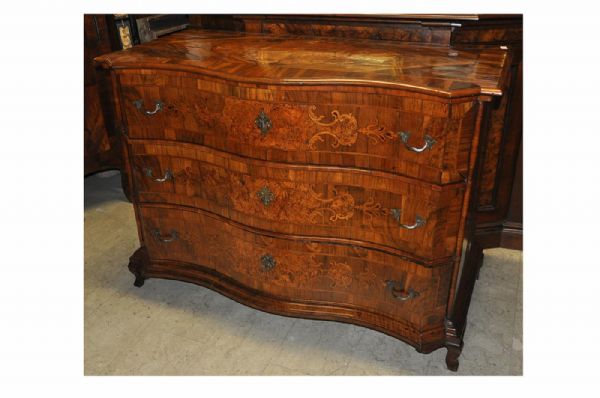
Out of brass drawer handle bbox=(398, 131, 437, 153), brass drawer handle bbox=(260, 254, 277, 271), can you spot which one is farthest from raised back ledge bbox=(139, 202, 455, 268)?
brass drawer handle bbox=(398, 131, 437, 153)

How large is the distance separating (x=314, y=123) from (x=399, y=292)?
0.73 m

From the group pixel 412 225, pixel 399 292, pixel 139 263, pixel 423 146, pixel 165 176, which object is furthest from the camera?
pixel 139 263

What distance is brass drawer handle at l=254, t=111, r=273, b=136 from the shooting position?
5.81ft

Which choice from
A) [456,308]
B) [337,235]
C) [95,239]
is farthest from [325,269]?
[95,239]

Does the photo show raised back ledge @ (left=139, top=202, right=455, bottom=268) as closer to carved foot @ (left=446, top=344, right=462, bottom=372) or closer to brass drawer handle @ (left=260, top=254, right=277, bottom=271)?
brass drawer handle @ (left=260, top=254, right=277, bottom=271)

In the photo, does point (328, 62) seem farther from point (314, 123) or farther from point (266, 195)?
point (266, 195)

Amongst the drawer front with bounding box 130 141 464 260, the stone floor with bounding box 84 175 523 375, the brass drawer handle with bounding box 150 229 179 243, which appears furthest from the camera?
the brass drawer handle with bounding box 150 229 179 243

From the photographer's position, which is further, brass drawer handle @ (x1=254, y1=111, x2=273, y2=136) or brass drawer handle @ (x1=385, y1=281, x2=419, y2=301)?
brass drawer handle @ (x1=385, y1=281, x2=419, y2=301)

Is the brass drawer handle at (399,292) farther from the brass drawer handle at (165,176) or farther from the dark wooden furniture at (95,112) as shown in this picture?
the dark wooden furniture at (95,112)

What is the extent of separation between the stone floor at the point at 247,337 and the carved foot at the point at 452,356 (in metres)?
0.03

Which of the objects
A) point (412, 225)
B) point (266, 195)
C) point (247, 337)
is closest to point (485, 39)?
point (412, 225)

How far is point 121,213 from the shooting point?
10.6ft

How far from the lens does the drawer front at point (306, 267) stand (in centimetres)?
191

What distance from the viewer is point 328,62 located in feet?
5.94
